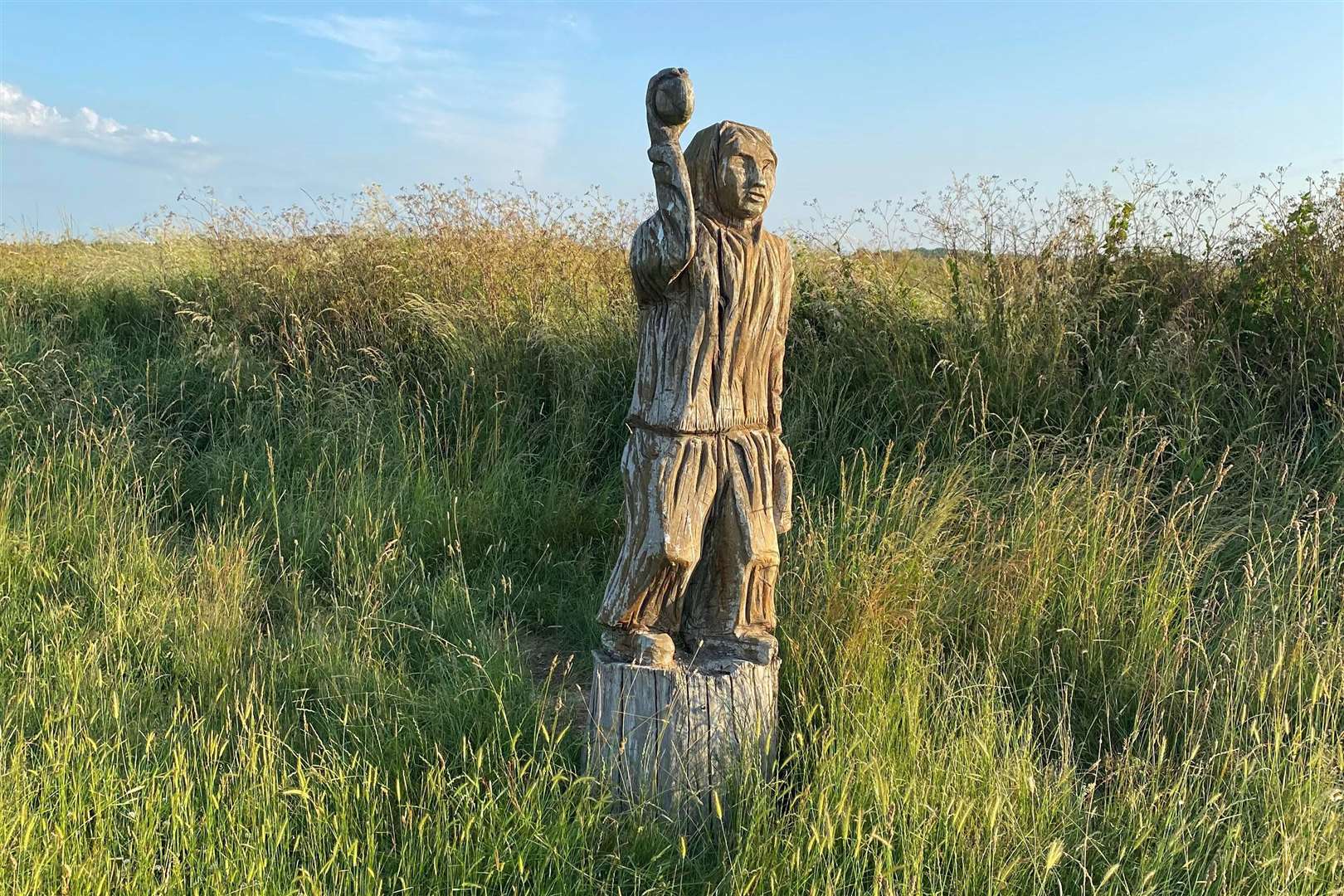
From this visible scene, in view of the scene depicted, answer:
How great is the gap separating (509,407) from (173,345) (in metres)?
2.91

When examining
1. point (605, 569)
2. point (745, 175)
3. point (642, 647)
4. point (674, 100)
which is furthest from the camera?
point (605, 569)

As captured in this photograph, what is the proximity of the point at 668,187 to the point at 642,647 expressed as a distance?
130 cm

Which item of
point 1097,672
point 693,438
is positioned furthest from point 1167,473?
point 693,438

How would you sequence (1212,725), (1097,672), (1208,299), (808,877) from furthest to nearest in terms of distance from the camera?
1. (1208,299)
2. (1097,672)
3. (1212,725)
4. (808,877)

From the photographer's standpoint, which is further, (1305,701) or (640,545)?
(1305,701)

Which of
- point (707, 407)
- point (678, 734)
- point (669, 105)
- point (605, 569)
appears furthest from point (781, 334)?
point (605, 569)

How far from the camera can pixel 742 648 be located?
2.71 m

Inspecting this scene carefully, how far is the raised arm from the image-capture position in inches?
91.0

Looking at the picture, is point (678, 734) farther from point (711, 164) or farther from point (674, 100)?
point (674, 100)

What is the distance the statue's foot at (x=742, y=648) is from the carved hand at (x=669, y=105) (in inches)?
56.8

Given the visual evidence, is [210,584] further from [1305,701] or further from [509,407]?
[1305,701]

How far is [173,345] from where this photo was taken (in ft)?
21.1

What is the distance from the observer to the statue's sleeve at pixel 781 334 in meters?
2.66

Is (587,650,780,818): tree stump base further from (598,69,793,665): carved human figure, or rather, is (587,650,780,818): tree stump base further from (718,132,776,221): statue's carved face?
(718,132,776,221): statue's carved face
